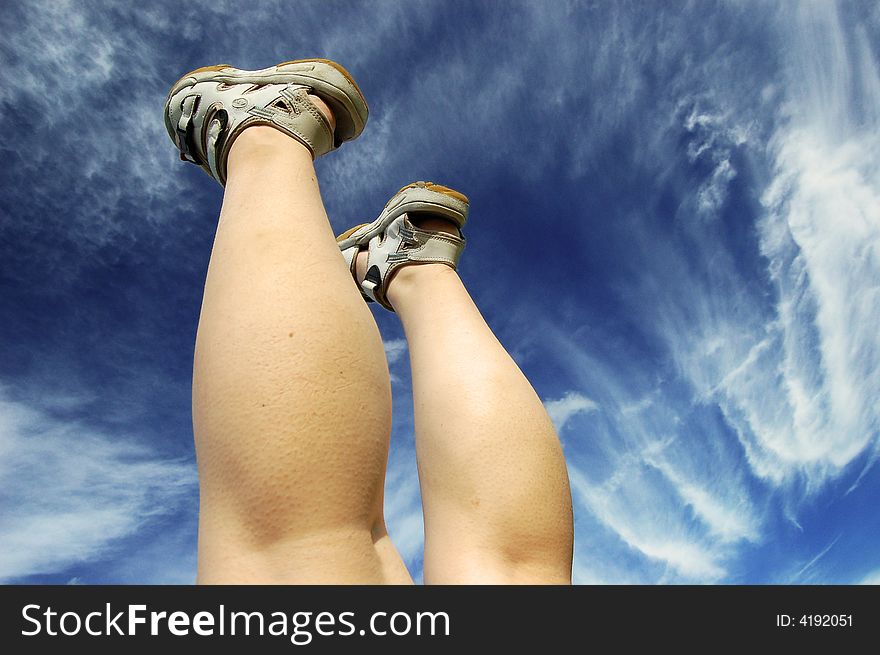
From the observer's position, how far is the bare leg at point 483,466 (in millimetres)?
1392

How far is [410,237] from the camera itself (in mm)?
2229

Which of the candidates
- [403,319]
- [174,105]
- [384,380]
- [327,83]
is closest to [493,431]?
[384,380]

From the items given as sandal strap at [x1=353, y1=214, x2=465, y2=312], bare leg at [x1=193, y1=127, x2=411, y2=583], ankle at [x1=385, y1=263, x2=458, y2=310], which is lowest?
bare leg at [x1=193, y1=127, x2=411, y2=583]

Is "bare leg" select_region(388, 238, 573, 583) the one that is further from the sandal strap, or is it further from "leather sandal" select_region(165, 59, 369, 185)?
"leather sandal" select_region(165, 59, 369, 185)

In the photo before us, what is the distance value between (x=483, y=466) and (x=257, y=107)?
1.06m

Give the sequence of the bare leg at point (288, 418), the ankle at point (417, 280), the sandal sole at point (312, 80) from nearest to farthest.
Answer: the bare leg at point (288, 418), the sandal sole at point (312, 80), the ankle at point (417, 280)

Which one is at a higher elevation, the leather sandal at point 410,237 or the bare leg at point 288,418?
the leather sandal at point 410,237

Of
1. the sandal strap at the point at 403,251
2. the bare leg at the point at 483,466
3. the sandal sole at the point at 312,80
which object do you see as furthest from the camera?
the sandal strap at the point at 403,251

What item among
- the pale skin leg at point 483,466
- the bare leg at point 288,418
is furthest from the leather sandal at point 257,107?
the pale skin leg at point 483,466

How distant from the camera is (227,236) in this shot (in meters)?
1.15

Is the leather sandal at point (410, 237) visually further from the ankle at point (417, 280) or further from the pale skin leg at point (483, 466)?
the pale skin leg at point (483, 466)

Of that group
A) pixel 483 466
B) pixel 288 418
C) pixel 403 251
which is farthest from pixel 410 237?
pixel 288 418

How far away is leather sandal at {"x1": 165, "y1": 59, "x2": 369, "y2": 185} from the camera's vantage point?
147cm

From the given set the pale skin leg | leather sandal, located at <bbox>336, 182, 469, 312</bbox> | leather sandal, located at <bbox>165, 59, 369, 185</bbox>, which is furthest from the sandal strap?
leather sandal, located at <bbox>165, 59, 369, 185</bbox>
